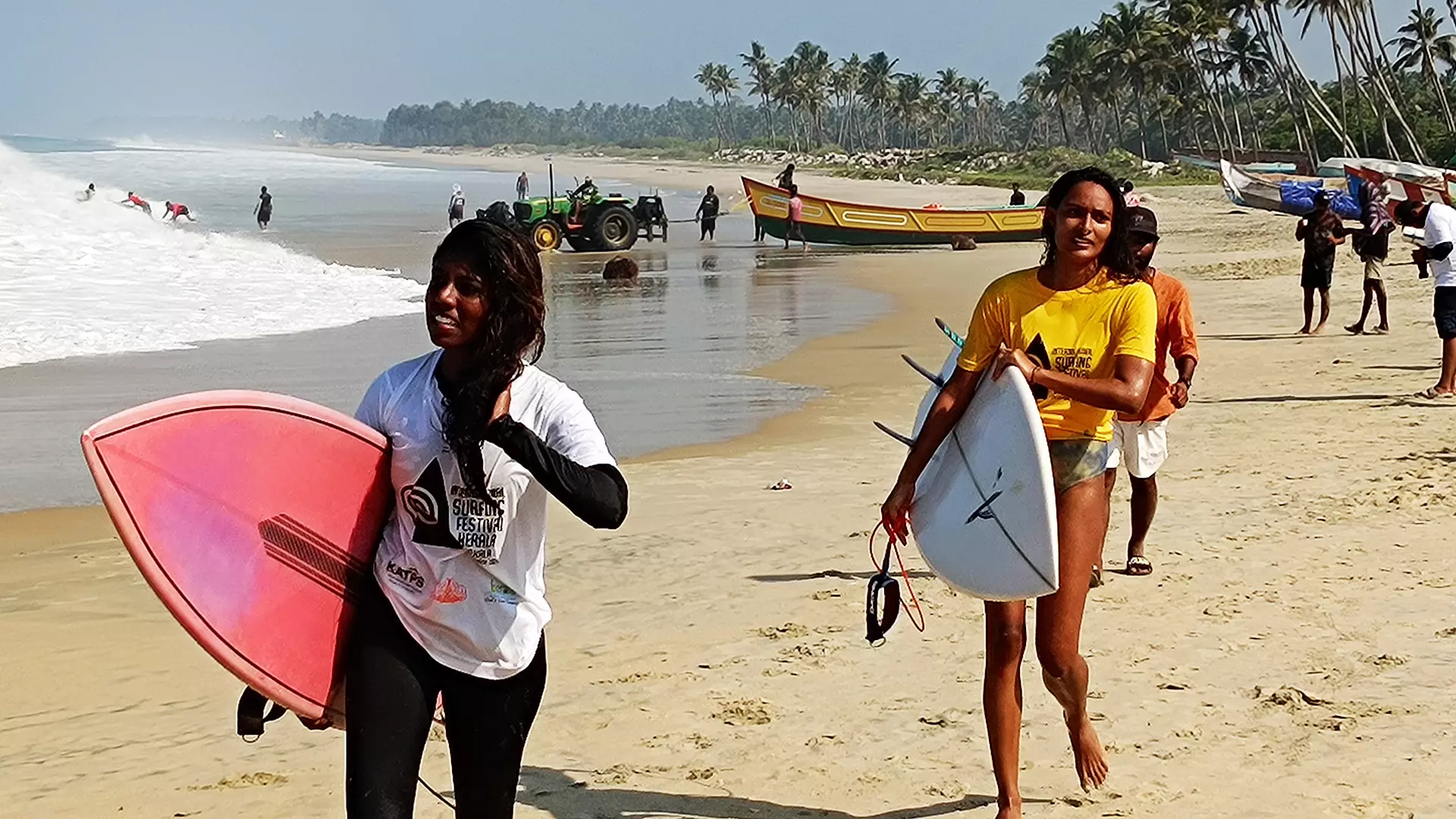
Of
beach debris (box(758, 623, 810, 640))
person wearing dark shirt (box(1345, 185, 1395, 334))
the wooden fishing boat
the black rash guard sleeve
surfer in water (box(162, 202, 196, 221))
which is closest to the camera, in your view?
the black rash guard sleeve

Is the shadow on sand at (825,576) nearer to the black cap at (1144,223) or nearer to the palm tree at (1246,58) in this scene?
the black cap at (1144,223)

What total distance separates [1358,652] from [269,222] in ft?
138

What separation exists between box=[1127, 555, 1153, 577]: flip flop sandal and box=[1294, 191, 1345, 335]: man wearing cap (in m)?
8.76

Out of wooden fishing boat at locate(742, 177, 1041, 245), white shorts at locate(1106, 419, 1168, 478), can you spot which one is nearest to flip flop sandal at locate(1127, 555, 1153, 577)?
white shorts at locate(1106, 419, 1168, 478)

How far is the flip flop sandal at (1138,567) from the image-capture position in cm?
640

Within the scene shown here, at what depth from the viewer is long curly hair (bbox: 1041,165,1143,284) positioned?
3814 mm

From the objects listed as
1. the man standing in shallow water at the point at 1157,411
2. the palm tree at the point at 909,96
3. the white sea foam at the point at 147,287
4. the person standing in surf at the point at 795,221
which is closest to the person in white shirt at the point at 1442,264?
the man standing in shallow water at the point at 1157,411

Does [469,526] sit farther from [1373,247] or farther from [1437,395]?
[1373,247]

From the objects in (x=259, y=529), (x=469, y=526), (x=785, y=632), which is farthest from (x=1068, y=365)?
(x=785, y=632)

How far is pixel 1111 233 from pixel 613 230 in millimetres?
28340

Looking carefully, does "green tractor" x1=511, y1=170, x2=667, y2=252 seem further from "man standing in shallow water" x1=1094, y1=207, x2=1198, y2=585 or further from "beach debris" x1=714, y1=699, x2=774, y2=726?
"beach debris" x1=714, y1=699, x2=774, y2=726

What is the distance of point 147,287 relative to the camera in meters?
22.9

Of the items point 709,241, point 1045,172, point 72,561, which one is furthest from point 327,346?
point 1045,172

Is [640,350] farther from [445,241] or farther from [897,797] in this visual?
[445,241]
